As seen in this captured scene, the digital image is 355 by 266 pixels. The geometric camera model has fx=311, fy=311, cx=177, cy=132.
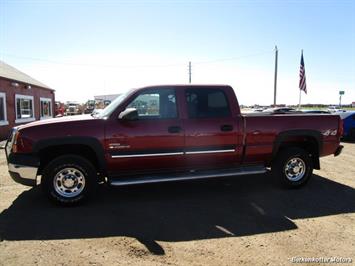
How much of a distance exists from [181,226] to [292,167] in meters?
2.94

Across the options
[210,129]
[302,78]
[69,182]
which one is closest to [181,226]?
[210,129]

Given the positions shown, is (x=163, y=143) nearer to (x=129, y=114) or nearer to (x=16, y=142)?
(x=129, y=114)

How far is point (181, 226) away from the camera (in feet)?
14.2

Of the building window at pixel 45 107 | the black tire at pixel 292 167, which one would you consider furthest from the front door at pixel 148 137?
the building window at pixel 45 107

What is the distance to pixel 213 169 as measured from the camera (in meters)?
5.72

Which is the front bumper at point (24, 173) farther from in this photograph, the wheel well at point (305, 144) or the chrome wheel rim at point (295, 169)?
the chrome wheel rim at point (295, 169)

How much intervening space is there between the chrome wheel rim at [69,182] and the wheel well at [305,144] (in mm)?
3648

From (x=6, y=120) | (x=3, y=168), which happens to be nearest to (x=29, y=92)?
(x=6, y=120)

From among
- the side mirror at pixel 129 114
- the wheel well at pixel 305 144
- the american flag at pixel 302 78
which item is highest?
the american flag at pixel 302 78

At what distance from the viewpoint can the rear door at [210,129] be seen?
5410 mm

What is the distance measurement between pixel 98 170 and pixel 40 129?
3.85 ft

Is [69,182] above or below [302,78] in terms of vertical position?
below

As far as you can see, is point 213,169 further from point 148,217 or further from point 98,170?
point 98,170

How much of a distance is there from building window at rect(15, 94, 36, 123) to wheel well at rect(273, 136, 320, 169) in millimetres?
16317
